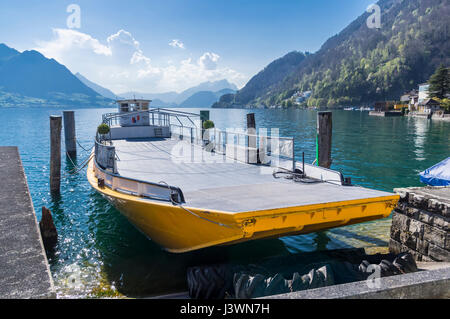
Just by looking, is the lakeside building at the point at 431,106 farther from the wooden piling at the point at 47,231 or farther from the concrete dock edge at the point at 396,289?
the wooden piling at the point at 47,231

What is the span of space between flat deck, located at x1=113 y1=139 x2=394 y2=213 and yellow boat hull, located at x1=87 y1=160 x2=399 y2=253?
0.61 ft

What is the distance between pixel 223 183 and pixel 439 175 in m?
11.1

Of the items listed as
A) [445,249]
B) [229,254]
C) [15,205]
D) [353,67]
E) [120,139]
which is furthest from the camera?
[353,67]

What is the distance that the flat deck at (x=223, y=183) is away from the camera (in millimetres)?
6441

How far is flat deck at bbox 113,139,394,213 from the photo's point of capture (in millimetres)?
6441

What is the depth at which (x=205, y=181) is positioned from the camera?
876 centimetres

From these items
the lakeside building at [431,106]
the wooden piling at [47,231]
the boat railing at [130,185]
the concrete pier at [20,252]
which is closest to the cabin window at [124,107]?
the boat railing at [130,185]

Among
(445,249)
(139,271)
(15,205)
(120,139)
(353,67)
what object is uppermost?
(353,67)

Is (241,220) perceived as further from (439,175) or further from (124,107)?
(124,107)

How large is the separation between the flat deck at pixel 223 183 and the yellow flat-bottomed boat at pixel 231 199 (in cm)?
2
